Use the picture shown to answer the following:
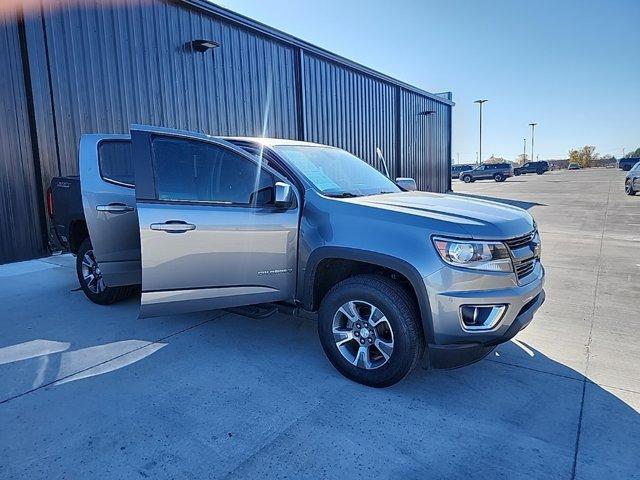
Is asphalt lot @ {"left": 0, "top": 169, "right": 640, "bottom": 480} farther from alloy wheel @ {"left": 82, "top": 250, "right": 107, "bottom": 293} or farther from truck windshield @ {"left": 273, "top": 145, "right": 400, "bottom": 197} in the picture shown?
truck windshield @ {"left": 273, "top": 145, "right": 400, "bottom": 197}

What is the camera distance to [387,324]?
3.17 m

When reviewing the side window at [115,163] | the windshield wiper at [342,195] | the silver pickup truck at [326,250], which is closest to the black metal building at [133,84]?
the side window at [115,163]

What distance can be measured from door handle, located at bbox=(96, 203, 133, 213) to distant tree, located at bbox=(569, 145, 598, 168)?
105m

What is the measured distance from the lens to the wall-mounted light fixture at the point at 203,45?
380 inches

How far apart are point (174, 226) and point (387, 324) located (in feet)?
5.98

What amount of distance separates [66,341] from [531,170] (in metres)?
61.5

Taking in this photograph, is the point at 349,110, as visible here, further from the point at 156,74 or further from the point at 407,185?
the point at 407,185

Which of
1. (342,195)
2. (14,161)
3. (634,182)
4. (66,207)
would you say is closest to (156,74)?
(14,161)

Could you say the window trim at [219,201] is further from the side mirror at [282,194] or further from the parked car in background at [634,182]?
the parked car in background at [634,182]

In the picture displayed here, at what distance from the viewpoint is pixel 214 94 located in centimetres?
1045

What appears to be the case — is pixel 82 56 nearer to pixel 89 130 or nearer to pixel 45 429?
pixel 89 130

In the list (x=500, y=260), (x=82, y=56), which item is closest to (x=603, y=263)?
(x=500, y=260)

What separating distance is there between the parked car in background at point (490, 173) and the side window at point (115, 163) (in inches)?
1610

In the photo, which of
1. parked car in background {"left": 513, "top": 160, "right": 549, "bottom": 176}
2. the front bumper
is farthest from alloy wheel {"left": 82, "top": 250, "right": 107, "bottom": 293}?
parked car in background {"left": 513, "top": 160, "right": 549, "bottom": 176}
